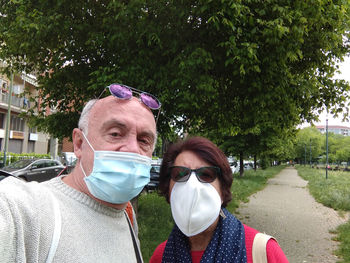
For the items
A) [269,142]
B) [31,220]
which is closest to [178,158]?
[31,220]

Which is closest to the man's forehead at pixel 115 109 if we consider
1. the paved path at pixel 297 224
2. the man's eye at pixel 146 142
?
the man's eye at pixel 146 142

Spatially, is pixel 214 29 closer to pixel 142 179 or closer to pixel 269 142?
pixel 142 179

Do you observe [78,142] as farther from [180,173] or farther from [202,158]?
[202,158]

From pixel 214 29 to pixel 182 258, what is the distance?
169 inches

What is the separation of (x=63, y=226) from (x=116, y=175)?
1.51 feet

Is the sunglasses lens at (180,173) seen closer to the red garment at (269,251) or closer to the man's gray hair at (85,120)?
the red garment at (269,251)

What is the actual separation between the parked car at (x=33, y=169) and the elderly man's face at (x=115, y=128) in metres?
13.9

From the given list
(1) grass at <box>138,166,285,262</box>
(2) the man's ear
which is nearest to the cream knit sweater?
(2) the man's ear

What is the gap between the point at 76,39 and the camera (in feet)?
19.2

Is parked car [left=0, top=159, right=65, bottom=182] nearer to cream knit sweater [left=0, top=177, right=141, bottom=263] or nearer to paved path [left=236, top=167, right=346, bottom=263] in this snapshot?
paved path [left=236, top=167, right=346, bottom=263]

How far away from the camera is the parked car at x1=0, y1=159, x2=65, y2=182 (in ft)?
46.3

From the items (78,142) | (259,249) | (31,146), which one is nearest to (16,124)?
(31,146)

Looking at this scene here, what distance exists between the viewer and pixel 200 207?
6.59 ft

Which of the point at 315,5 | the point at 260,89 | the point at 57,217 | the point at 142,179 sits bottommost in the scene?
the point at 57,217
